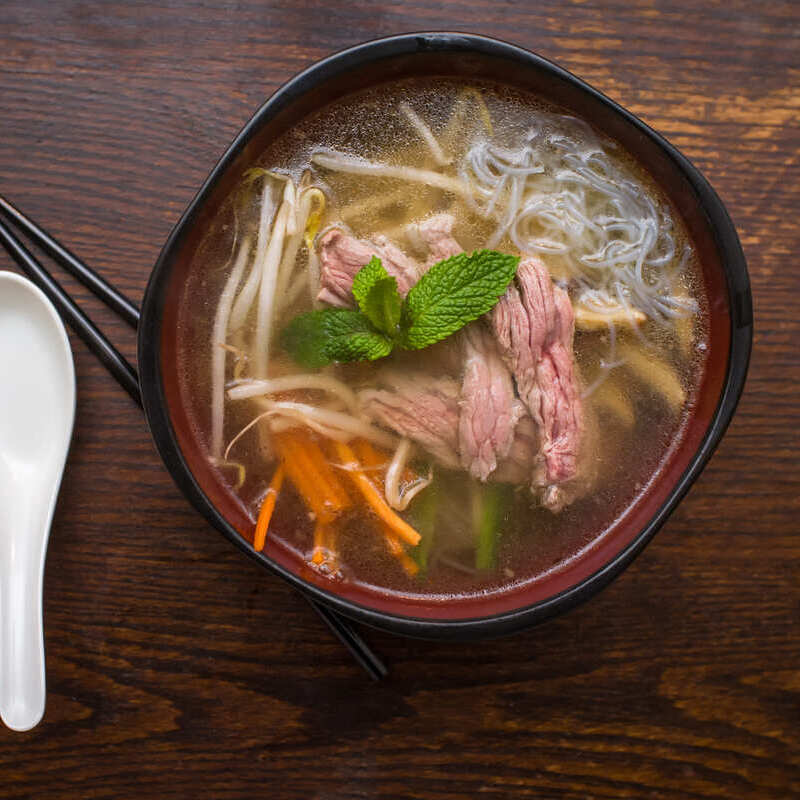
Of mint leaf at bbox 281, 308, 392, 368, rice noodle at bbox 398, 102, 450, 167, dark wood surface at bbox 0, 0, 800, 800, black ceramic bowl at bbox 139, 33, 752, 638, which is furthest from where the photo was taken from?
dark wood surface at bbox 0, 0, 800, 800

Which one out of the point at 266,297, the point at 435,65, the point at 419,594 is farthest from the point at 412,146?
the point at 419,594

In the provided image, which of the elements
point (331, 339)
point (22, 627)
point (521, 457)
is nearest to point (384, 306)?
point (331, 339)

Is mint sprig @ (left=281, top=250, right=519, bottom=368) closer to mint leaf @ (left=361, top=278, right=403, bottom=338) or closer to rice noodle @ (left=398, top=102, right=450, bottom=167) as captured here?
mint leaf @ (left=361, top=278, right=403, bottom=338)

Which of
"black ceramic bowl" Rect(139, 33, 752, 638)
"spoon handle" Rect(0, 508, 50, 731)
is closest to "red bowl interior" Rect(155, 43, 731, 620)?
"black ceramic bowl" Rect(139, 33, 752, 638)

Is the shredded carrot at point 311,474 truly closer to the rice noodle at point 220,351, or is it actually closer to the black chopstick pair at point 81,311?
the rice noodle at point 220,351

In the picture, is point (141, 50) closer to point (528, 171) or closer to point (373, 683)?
point (528, 171)

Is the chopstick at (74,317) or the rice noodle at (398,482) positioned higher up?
the chopstick at (74,317)

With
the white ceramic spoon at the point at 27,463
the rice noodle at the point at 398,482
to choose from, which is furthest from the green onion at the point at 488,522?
the white ceramic spoon at the point at 27,463
